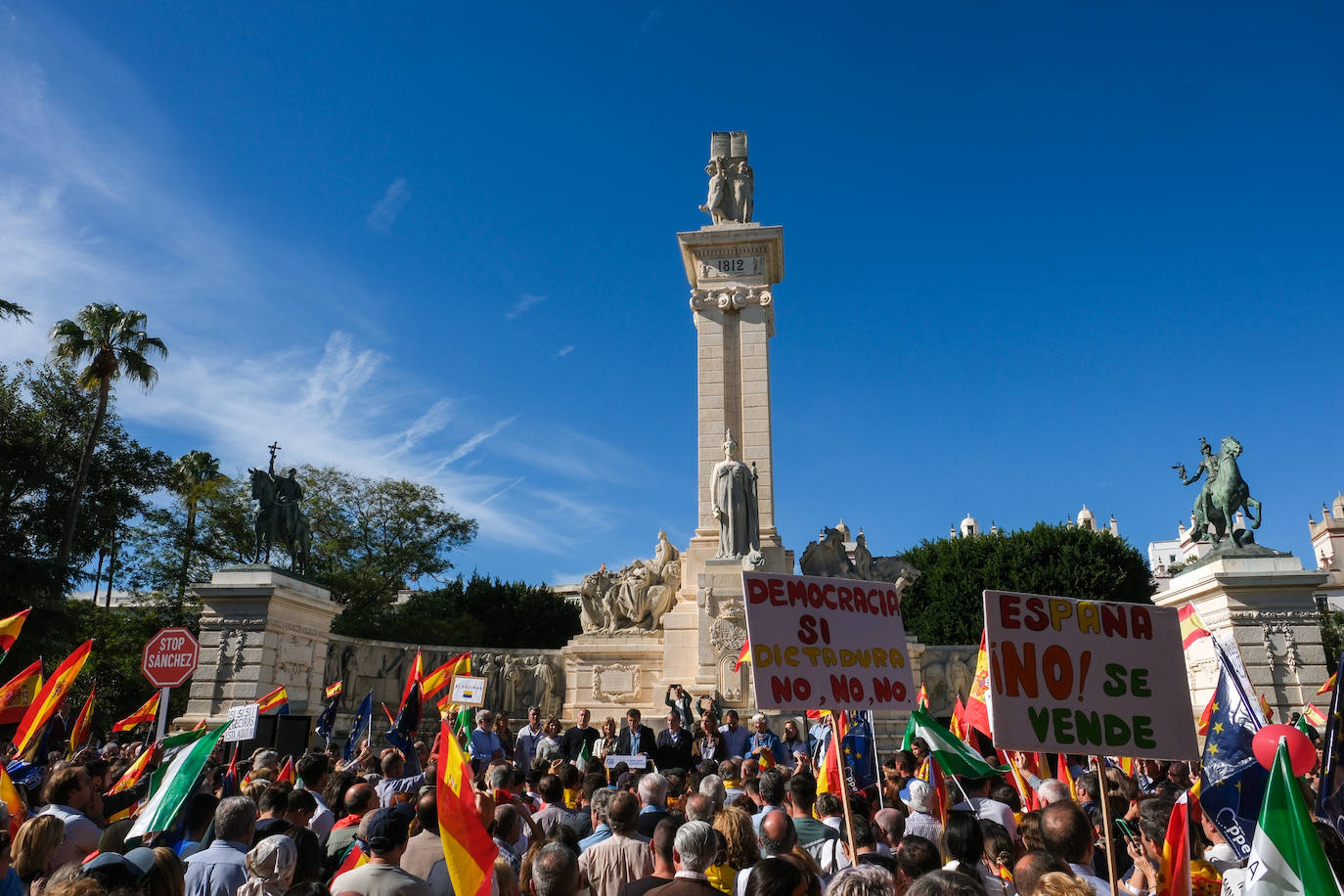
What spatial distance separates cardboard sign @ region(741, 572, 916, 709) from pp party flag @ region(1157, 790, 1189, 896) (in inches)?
76.0

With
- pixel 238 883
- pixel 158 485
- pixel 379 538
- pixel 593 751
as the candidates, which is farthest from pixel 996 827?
pixel 379 538

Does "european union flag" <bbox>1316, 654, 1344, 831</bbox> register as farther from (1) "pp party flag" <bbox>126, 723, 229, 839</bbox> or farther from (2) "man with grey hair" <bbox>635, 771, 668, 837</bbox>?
(1) "pp party flag" <bbox>126, 723, 229, 839</bbox>

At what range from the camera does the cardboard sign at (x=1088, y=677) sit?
4.70 m

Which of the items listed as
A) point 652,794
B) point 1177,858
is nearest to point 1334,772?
point 1177,858

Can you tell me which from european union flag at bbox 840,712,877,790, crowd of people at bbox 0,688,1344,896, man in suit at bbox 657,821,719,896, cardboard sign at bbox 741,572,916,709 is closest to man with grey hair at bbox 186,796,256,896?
crowd of people at bbox 0,688,1344,896

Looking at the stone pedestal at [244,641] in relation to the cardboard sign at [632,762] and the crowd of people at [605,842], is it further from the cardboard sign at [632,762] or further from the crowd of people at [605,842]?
the cardboard sign at [632,762]

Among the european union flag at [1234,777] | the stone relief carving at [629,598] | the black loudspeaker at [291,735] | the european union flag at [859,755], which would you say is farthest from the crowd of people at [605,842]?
the stone relief carving at [629,598]

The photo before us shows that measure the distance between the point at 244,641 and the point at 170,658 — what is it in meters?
4.61

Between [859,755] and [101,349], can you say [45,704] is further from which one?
[101,349]

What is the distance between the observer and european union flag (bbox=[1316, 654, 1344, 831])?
4.39 m

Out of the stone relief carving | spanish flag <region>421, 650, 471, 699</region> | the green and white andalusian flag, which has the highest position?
the stone relief carving

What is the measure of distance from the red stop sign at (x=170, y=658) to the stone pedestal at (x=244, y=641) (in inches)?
159

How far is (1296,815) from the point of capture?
11.6ft

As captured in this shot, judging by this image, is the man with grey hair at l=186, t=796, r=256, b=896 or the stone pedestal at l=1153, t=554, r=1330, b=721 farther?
the stone pedestal at l=1153, t=554, r=1330, b=721
